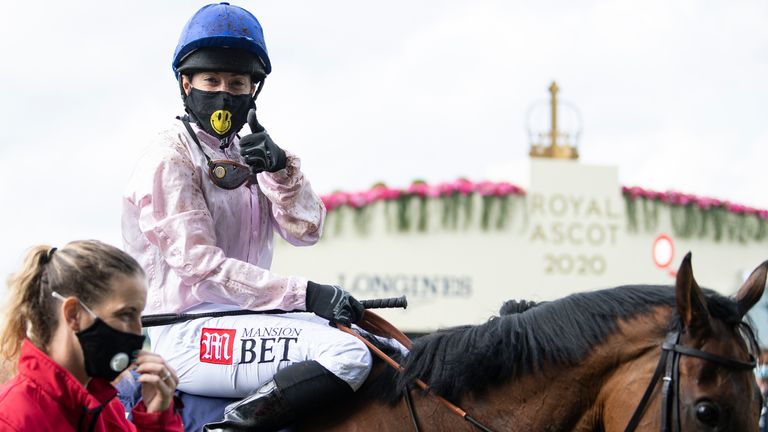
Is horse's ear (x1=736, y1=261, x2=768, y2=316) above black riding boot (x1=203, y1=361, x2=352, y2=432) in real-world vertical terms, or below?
above

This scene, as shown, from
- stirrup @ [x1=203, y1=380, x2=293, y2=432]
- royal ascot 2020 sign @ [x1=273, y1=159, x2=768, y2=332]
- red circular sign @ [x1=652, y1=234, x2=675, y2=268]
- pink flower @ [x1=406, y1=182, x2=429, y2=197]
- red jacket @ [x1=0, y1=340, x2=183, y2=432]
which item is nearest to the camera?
red jacket @ [x1=0, y1=340, x2=183, y2=432]

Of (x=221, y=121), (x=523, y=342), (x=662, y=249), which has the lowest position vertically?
(x=662, y=249)

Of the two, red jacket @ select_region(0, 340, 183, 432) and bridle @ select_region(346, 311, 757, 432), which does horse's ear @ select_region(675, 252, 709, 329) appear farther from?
red jacket @ select_region(0, 340, 183, 432)

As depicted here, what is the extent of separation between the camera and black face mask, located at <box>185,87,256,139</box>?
12.5 ft

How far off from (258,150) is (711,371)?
1795mm

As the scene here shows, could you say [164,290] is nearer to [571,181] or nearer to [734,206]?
[571,181]

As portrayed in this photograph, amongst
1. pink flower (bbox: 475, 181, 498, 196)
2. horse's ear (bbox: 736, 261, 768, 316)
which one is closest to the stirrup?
horse's ear (bbox: 736, 261, 768, 316)

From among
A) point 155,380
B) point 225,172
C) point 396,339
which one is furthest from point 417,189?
point 155,380

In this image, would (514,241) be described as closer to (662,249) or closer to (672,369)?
(662,249)

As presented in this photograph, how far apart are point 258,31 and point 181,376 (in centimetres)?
141

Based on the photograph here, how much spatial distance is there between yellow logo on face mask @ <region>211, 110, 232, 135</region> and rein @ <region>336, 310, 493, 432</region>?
904mm

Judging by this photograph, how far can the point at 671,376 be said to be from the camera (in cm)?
314

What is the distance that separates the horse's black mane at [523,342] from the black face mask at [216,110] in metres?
1.16

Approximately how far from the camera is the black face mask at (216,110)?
12.5 ft
